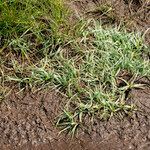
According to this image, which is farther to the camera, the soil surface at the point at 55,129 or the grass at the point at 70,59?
the grass at the point at 70,59

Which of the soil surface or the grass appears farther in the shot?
the grass

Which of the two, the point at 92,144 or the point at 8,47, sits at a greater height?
the point at 8,47

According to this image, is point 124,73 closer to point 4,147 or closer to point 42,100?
point 42,100

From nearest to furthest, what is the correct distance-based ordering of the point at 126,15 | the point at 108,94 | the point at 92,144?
the point at 92,144, the point at 108,94, the point at 126,15

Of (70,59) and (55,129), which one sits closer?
(55,129)

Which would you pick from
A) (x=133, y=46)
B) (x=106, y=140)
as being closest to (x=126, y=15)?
(x=133, y=46)

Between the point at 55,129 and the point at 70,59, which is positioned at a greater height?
A: the point at 70,59

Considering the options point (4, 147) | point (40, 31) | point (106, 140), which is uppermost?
point (40, 31)

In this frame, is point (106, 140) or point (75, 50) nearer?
point (106, 140)
